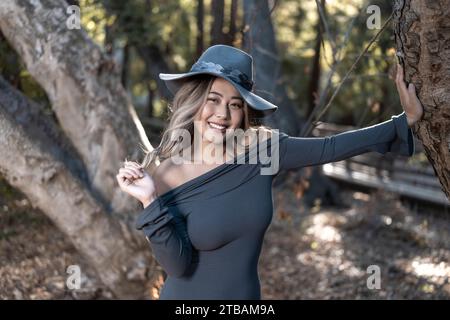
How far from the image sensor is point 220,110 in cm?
287

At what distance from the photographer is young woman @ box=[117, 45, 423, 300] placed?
2652 mm

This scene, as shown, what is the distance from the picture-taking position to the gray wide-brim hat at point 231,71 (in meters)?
2.83

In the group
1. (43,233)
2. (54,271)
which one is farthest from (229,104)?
(43,233)

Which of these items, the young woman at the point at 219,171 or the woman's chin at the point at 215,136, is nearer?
the young woman at the point at 219,171

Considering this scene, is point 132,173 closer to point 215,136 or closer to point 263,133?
point 215,136

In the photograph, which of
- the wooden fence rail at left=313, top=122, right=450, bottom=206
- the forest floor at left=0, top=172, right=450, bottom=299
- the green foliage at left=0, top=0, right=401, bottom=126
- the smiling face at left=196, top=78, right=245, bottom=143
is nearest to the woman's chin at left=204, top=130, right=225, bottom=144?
the smiling face at left=196, top=78, right=245, bottom=143

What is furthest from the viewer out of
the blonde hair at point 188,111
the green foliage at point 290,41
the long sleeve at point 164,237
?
the green foliage at point 290,41

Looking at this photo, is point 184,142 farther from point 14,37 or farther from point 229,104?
point 14,37

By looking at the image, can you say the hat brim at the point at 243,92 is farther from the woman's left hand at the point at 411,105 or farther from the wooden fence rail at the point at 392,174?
the wooden fence rail at the point at 392,174

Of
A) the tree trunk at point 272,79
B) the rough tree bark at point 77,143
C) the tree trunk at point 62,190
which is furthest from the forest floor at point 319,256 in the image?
the tree trunk at point 272,79

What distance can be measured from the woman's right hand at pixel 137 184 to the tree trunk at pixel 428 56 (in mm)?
1253

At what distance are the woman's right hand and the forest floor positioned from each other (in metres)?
3.05

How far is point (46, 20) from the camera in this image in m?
4.58

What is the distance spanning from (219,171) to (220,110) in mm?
277
